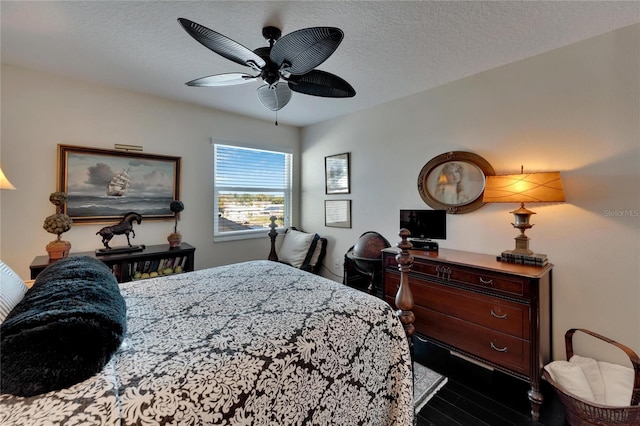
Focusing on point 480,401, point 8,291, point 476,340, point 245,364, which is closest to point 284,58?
point 245,364

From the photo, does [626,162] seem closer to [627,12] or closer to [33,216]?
[627,12]

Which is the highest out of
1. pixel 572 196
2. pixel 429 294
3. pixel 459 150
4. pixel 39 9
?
pixel 39 9

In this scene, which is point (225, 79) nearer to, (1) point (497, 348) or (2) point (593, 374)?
(1) point (497, 348)

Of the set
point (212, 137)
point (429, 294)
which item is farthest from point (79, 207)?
point (429, 294)

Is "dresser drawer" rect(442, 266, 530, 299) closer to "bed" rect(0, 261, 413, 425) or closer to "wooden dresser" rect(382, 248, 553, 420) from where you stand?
"wooden dresser" rect(382, 248, 553, 420)

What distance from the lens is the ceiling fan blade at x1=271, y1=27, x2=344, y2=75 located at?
124 centimetres

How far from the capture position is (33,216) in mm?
2504

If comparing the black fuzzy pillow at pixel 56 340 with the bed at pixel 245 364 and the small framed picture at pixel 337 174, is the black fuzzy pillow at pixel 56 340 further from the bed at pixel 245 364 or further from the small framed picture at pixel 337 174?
the small framed picture at pixel 337 174

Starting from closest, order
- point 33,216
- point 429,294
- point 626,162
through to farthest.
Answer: point 626,162 → point 429,294 → point 33,216

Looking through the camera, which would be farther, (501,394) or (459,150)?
(459,150)

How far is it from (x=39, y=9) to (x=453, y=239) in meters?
3.58

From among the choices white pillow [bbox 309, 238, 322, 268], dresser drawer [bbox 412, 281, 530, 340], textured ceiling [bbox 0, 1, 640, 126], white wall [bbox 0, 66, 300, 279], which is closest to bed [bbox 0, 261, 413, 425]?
dresser drawer [bbox 412, 281, 530, 340]

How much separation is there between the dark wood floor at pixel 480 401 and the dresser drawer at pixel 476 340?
0.84 ft

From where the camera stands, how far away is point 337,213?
3.84 metres
